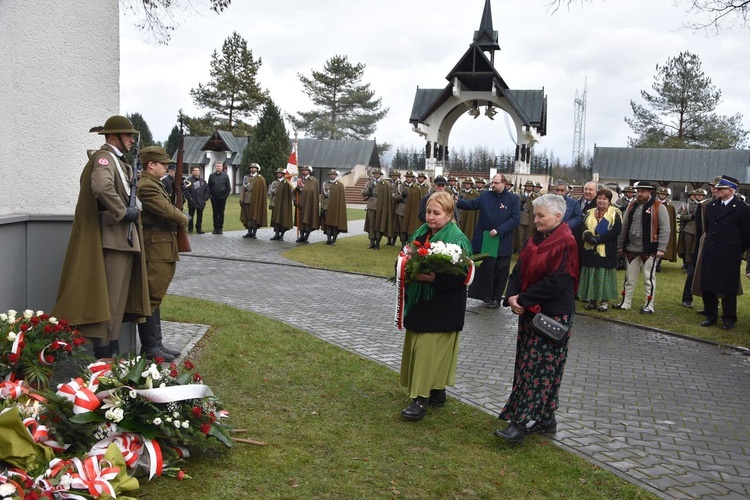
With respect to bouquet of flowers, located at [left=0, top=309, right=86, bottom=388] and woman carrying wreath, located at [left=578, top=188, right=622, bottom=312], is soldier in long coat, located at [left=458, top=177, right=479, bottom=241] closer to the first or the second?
woman carrying wreath, located at [left=578, top=188, right=622, bottom=312]

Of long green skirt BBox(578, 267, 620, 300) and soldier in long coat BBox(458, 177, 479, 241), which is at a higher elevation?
soldier in long coat BBox(458, 177, 479, 241)

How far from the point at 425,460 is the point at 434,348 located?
1074mm

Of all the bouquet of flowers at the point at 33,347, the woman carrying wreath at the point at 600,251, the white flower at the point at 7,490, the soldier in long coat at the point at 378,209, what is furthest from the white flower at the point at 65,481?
the soldier in long coat at the point at 378,209

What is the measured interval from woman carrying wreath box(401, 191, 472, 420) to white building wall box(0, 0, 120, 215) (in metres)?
3.31

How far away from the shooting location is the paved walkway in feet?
16.4

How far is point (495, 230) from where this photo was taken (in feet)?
35.5

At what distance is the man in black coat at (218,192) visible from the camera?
21641mm

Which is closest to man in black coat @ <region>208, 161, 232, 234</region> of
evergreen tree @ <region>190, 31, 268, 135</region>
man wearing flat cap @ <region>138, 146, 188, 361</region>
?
man wearing flat cap @ <region>138, 146, 188, 361</region>

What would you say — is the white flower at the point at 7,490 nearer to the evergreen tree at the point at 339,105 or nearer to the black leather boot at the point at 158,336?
the black leather boot at the point at 158,336

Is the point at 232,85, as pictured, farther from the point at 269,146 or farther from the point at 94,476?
the point at 94,476

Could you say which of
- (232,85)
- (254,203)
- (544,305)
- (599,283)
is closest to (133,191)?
(544,305)

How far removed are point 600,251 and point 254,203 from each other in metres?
12.5

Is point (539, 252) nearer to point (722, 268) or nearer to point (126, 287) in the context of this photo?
point (126, 287)

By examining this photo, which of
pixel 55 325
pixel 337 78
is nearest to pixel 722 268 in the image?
pixel 55 325
